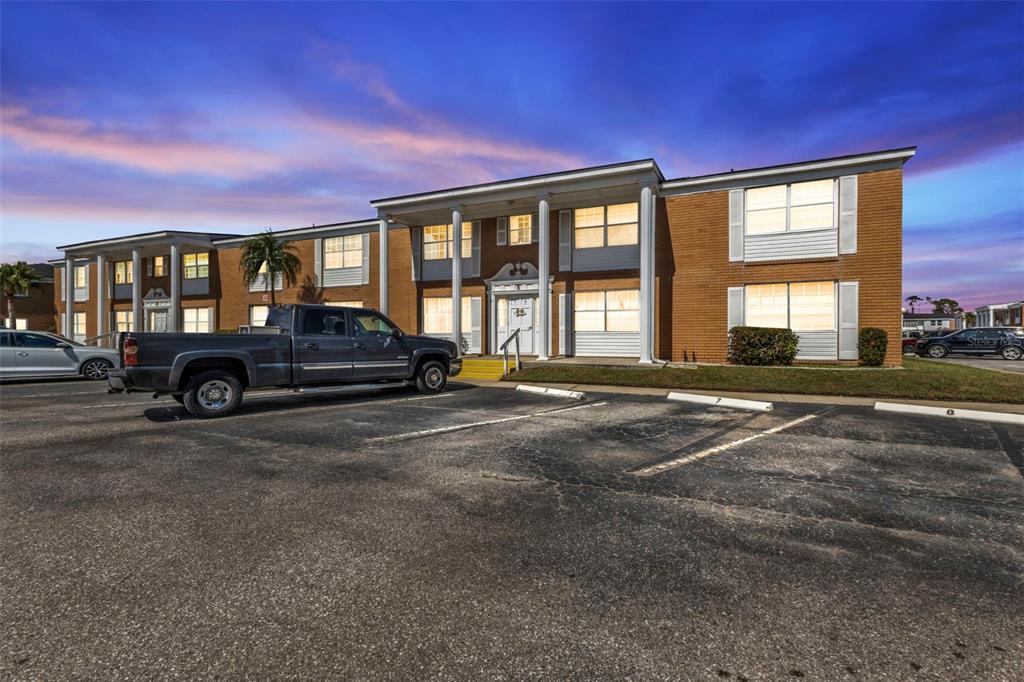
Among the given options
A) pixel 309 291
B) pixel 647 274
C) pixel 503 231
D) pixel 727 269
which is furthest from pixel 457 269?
pixel 309 291

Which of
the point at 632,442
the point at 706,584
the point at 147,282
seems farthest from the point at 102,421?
the point at 147,282

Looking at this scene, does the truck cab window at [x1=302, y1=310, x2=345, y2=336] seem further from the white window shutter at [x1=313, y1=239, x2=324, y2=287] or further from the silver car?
the white window shutter at [x1=313, y1=239, x2=324, y2=287]

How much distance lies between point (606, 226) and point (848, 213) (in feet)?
26.0

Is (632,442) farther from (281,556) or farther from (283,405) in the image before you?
(283,405)

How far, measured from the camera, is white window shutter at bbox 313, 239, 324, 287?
25.7 metres

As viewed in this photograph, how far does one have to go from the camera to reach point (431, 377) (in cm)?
1224

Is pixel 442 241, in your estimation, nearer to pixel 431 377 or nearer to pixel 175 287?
pixel 431 377

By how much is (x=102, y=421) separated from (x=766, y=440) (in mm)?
10440

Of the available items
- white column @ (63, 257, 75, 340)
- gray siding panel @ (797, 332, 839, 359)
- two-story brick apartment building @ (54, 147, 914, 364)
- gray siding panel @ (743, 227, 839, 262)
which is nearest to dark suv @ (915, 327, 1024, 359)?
two-story brick apartment building @ (54, 147, 914, 364)

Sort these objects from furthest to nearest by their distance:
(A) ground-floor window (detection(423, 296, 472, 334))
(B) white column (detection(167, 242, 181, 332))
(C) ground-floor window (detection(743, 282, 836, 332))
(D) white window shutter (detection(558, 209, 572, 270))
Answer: (B) white column (detection(167, 242, 181, 332)) → (A) ground-floor window (detection(423, 296, 472, 334)) → (D) white window shutter (detection(558, 209, 572, 270)) → (C) ground-floor window (detection(743, 282, 836, 332))

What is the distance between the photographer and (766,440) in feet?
23.0

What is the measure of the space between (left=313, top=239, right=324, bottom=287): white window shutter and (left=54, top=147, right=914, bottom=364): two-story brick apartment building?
7cm

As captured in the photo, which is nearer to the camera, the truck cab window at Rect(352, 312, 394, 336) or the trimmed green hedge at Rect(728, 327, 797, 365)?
the truck cab window at Rect(352, 312, 394, 336)

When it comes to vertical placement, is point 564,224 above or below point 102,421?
above
